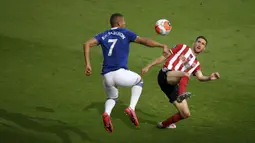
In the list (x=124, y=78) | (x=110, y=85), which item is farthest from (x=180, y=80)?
(x=110, y=85)

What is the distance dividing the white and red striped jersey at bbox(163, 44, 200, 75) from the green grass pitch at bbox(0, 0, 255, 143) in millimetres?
1408

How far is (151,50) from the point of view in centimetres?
1675

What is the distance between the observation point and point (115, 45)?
10414mm

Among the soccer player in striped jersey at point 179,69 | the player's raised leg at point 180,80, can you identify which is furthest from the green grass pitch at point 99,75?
the player's raised leg at point 180,80

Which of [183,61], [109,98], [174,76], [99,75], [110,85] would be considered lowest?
[99,75]

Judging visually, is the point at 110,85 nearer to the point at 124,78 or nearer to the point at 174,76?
the point at 124,78

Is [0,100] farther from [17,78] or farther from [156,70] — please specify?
[156,70]

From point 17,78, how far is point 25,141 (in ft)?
13.0

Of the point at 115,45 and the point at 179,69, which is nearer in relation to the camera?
the point at 115,45

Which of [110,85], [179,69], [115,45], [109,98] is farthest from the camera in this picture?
[179,69]

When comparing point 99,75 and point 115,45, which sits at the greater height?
point 115,45

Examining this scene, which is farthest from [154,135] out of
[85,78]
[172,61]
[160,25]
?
[85,78]

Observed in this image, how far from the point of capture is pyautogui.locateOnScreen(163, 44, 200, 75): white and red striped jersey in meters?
11.2

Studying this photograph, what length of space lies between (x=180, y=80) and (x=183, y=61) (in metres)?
0.52
